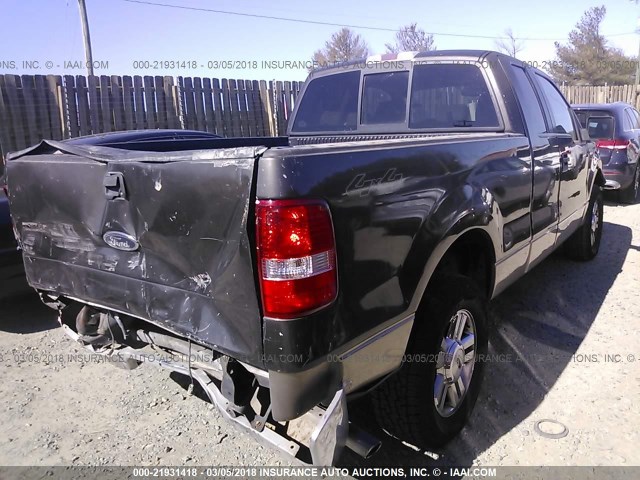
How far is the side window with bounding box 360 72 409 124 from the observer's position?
3.80m

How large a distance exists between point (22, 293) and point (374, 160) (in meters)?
3.56

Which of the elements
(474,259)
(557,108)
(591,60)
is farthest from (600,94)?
(591,60)

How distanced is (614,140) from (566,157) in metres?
5.07

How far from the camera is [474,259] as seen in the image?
3105 millimetres

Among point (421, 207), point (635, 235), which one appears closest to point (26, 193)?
point (421, 207)

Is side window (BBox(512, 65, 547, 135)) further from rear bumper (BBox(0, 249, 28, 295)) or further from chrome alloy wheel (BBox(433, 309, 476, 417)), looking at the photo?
rear bumper (BBox(0, 249, 28, 295))

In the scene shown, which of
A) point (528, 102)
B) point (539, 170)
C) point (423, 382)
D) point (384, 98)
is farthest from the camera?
point (384, 98)

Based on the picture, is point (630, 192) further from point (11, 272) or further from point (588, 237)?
point (11, 272)

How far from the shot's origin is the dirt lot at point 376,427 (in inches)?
104

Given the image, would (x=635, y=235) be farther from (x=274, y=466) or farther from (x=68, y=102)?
(x=68, y=102)

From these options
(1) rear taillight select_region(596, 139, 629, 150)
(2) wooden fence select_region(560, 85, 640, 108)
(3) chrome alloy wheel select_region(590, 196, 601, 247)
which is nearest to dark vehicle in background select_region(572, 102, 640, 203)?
(1) rear taillight select_region(596, 139, 629, 150)

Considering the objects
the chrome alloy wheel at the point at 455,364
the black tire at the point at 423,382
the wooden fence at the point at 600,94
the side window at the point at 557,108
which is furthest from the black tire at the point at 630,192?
the wooden fence at the point at 600,94

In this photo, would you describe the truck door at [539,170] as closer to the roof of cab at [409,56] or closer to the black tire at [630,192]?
the roof of cab at [409,56]

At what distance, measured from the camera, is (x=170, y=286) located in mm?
2092
